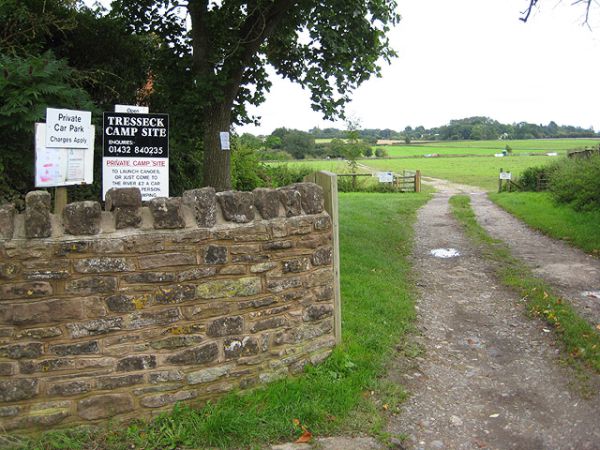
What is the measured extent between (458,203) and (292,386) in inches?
772

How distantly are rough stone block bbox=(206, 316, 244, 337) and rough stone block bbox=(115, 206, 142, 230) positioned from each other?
3.05ft

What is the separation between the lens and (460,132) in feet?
299

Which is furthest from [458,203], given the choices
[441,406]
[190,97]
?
[441,406]

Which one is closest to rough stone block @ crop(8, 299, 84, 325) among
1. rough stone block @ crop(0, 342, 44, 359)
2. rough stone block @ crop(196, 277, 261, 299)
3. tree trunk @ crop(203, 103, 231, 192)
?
rough stone block @ crop(0, 342, 44, 359)

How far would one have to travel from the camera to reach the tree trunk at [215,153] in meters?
9.15

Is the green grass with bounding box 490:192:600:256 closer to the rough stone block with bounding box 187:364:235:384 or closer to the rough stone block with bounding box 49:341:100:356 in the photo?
the rough stone block with bounding box 187:364:235:384

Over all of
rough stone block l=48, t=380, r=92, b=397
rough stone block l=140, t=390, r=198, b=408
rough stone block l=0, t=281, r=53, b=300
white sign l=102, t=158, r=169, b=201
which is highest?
white sign l=102, t=158, r=169, b=201

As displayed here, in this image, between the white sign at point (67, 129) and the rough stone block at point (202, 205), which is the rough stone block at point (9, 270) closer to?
the rough stone block at point (202, 205)

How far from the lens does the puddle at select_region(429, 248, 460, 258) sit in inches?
400

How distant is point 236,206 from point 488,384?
274 cm

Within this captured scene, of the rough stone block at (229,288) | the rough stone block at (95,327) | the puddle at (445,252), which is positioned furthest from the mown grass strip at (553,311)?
the rough stone block at (95,327)

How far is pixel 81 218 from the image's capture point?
348cm

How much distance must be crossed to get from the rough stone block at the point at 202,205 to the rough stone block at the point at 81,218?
2.07ft

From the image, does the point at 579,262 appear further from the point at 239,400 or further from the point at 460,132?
the point at 460,132
